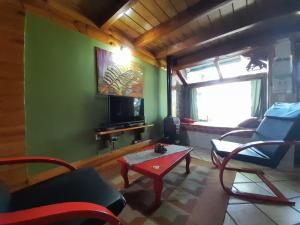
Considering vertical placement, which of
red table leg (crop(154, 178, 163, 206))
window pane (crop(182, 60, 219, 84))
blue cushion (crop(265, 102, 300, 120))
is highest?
window pane (crop(182, 60, 219, 84))

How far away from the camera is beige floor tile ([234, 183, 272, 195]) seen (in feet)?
5.83

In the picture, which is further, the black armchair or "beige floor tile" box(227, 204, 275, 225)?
the black armchair

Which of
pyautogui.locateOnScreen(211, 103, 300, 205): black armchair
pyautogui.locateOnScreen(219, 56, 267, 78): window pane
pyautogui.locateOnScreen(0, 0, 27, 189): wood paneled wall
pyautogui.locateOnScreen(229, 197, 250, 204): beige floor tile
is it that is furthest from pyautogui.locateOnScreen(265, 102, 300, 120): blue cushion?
pyautogui.locateOnScreen(0, 0, 27, 189): wood paneled wall

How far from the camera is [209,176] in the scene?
222 centimetres

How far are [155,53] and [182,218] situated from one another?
3.54m

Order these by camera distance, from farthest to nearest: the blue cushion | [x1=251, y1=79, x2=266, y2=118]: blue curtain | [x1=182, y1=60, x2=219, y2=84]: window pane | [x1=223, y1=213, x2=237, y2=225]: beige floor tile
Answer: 1. [x1=182, y1=60, x2=219, y2=84]: window pane
2. [x1=251, y1=79, x2=266, y2=118]: blue curtain
3. the blue cushion
4. [x1=223, y1=213, x2=237, y2=225]: beige floor tile

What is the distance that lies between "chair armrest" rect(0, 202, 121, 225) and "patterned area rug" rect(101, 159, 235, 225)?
807 millimetres

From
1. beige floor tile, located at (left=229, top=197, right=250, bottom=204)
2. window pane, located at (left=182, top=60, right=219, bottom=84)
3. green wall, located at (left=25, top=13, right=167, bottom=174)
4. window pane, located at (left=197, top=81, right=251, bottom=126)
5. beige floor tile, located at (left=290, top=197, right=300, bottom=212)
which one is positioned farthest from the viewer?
window pane, located at (left=182, top=60, right=219, bottom=84)

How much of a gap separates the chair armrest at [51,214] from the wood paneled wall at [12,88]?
1460 millimetres

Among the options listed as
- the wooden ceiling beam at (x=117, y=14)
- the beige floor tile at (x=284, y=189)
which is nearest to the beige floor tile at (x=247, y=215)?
the beige floor tile at (x=284, y=189)

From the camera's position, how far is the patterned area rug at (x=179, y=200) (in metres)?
1.38

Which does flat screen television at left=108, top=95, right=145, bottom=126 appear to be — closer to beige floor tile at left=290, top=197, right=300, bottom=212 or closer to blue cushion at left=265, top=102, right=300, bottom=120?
blue cushion at left=265, top=102, right=300, bottom=120

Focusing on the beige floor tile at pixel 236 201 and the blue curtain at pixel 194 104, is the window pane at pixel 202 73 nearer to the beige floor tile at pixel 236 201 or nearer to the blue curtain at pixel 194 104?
the blue curtain at pixel 194 104

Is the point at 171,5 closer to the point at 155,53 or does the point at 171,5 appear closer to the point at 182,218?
the point at 155,53
